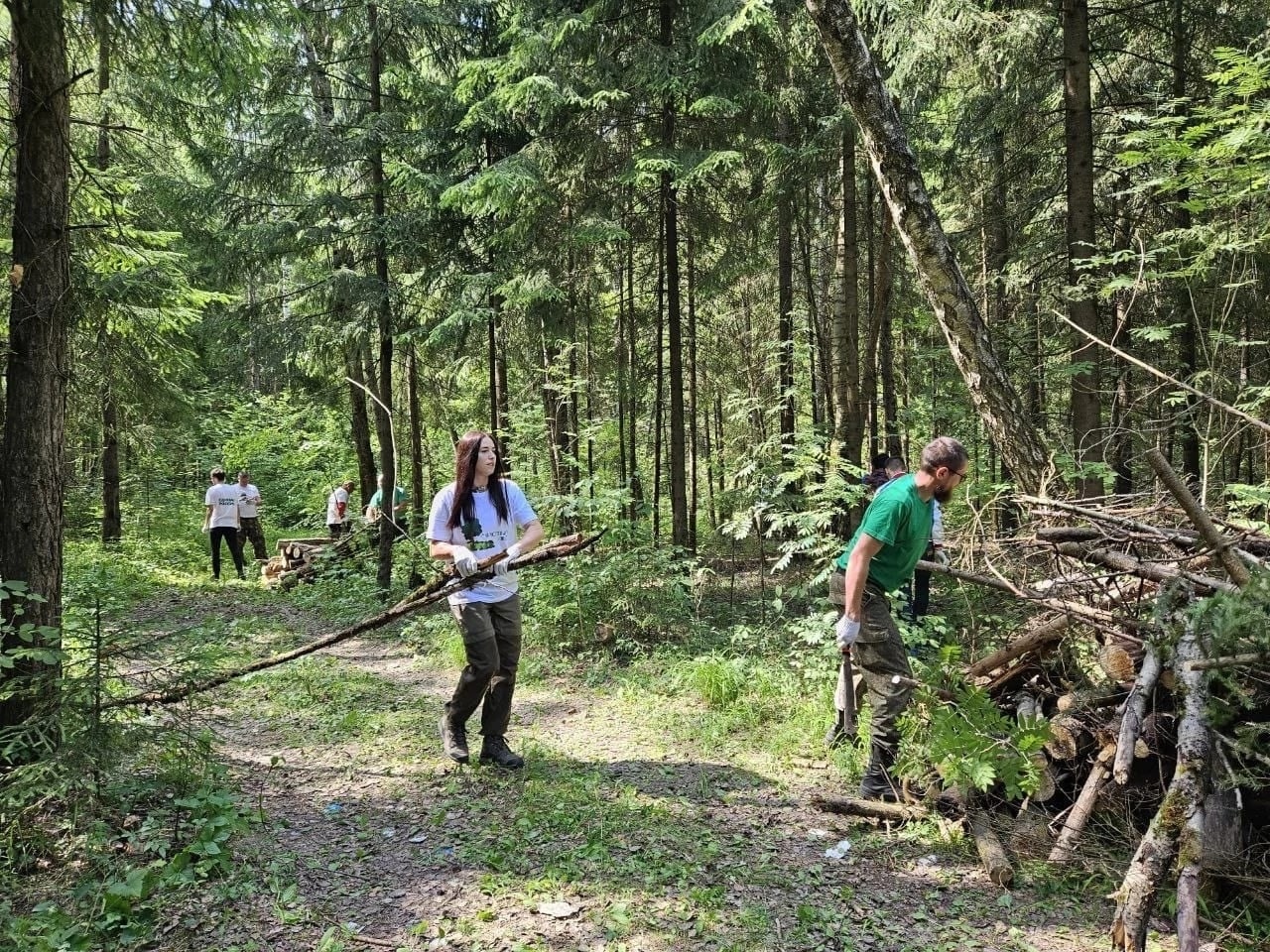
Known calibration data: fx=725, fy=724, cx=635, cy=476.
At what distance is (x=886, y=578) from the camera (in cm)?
447

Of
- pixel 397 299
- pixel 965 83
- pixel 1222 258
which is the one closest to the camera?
pixel 1222 258

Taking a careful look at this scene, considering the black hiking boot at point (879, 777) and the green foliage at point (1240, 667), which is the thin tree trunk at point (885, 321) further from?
the green foliage at point (1240, 667)

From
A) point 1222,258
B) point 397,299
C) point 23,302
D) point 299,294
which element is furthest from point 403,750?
point 1222,258

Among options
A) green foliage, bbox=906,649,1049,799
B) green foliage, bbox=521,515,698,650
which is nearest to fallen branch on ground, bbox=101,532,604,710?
green foliage, bbox=906,649,1049,799

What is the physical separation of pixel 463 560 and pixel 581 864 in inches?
74.6

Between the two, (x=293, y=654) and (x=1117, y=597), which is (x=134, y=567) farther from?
(x=1117, y=597)

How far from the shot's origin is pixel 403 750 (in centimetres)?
556

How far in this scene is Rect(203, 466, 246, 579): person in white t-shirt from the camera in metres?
13.1

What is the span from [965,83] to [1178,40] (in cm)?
236

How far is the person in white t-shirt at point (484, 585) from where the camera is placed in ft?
15.9

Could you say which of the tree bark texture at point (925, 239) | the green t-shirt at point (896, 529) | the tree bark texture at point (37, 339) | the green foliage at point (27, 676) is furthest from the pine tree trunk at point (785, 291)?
the green foliage at point (27, 676)

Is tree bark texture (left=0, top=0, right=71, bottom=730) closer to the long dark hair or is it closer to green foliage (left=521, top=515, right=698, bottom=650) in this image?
the long dark hair

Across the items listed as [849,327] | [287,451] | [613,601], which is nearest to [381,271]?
[613,601]

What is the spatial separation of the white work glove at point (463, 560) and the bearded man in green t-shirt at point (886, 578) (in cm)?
232
